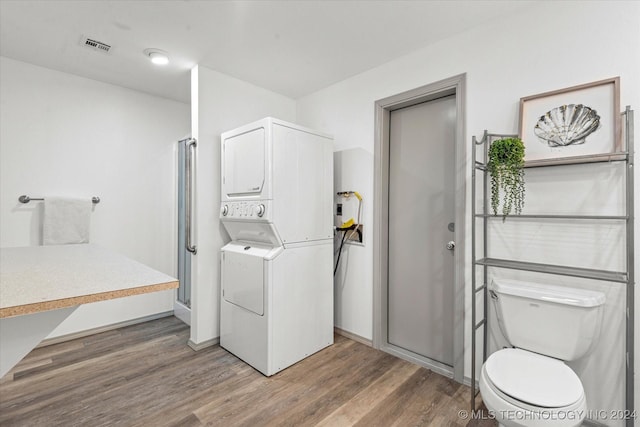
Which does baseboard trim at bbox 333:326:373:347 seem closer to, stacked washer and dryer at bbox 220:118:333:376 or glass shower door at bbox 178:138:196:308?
stacked washer and dryer at bbox 220:118:333:376

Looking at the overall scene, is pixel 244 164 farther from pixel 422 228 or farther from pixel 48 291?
pixel 48 291

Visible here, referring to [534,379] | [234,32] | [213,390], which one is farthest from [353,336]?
[234,32]

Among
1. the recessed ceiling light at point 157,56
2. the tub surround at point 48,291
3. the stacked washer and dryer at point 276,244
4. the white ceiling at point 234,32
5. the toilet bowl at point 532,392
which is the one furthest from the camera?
the recessed ceiling light at point 157,56

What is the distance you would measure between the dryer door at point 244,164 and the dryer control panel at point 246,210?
3.0 inches

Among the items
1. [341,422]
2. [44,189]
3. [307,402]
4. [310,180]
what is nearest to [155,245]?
[44,189]

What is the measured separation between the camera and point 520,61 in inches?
72.0

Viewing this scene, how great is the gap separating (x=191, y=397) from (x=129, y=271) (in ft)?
4.44

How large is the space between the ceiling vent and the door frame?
2139 mm

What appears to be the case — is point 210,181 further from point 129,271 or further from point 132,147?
point 129,271

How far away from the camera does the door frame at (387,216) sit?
2062mm

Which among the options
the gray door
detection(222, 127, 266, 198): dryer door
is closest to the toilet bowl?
the gray door

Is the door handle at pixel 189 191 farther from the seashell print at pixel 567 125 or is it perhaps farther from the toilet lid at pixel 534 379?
the seashell print at pixel 567 125

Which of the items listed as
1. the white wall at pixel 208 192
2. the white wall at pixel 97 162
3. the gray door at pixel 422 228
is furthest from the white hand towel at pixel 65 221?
the gray door at pixel 422 228

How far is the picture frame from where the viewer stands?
1519mm
